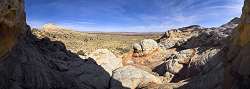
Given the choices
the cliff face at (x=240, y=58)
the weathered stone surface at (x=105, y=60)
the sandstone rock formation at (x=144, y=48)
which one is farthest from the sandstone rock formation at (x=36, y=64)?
the sandstone rock formation at (x=144, y=48)

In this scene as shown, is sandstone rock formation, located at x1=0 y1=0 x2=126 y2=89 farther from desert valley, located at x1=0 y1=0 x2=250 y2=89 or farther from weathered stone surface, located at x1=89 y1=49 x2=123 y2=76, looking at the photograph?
weathered stone surface, located at x1=89 y1=49 x2=123 y2=76

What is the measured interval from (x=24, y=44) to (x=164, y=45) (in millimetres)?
33946

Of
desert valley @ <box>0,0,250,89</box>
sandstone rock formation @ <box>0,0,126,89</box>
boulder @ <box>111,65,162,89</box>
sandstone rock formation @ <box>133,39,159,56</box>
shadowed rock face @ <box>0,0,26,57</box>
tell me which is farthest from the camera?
sandstone rock formation @ <box>133,39,159,56</box>

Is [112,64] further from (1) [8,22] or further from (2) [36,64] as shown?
(1) [8,22]

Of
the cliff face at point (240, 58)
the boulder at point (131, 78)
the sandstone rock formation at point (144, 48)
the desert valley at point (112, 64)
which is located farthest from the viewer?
the sandstone rock formation at point (144, 48)

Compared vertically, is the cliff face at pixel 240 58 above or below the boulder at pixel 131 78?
above

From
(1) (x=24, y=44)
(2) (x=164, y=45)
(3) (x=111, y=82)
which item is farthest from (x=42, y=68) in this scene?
(2) (x=164, y=45)

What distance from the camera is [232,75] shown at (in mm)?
28516

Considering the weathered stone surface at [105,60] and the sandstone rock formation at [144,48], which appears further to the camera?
the sandstone rock formation at [144,48]

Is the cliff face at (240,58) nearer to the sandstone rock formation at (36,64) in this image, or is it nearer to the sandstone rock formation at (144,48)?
the sandstone rock formation at (36,64)

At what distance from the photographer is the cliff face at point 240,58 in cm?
2625

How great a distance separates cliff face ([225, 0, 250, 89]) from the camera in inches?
1033

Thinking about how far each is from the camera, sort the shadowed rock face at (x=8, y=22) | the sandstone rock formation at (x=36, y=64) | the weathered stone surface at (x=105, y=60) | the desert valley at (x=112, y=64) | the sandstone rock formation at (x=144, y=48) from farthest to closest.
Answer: the sandstone rock formation at (x=144, y=48) → the weathered stone surface at (x=105, y=60) → the sandstone rock formation at (x=36, y=64) → the desert valley at (x=112, y=64) → the shadowed rock face at (x=8, y=22)

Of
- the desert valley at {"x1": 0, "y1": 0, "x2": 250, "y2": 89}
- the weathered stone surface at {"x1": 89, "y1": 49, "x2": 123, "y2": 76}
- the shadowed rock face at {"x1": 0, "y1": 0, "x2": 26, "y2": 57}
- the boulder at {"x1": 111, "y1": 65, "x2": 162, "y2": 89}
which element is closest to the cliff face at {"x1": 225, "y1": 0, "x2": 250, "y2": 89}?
the desert valley at {"x1": 0, "y1": 0, "x2": 250, "y2": 89}
